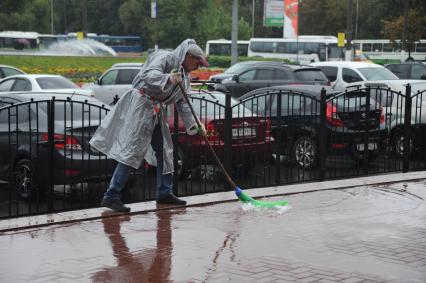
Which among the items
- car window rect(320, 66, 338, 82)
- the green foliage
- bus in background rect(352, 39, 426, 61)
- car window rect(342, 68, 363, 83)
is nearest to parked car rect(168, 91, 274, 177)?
car window rect(342, 68, 363, 83)

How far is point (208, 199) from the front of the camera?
9.34 metres

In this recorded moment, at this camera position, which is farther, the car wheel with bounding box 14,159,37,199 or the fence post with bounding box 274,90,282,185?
the fence post with bounding box 274,90,282,185

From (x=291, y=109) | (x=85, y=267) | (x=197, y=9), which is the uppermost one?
(x=197, y=9)

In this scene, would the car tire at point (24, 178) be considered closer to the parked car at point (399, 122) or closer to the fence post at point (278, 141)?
the fence post at point (278, 141)

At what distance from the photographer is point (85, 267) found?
6250 millimetres

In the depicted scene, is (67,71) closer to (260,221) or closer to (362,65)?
(362,65)

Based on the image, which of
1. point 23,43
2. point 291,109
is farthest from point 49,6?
point 291,109

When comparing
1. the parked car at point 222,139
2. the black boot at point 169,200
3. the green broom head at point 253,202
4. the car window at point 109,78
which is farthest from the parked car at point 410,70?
the black boot at point 169,200

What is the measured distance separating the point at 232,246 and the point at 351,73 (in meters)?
16.6

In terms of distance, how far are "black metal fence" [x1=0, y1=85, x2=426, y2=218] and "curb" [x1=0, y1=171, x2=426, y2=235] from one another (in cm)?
32

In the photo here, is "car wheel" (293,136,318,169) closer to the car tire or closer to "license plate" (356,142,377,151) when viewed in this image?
"license plate" (356,142,377,151)

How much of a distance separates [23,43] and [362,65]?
49.9 m

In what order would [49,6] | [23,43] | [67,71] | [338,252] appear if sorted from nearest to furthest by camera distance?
[338,252]
[67,71]
[23,43]
[49,6]

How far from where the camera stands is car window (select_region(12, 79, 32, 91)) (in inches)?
775
